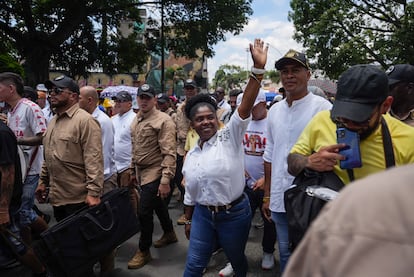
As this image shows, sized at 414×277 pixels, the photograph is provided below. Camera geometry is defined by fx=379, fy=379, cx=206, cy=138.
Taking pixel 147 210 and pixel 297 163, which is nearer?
pixel 297 163

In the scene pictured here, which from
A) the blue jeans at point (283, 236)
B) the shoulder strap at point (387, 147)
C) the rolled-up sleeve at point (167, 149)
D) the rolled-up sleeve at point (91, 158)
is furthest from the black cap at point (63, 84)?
the shoulder strap at point (387, 147)

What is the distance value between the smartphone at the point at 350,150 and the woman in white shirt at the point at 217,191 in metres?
1.03

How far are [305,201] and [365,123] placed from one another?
16.9 inches

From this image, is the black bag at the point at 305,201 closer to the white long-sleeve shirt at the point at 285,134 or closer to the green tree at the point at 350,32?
the white long-sleeve shirt at the point at 285,134

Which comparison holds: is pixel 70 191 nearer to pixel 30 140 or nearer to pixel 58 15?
pixel 30 140

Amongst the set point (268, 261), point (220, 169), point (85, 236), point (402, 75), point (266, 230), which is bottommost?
point (268, 261)

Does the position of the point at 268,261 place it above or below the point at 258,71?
below

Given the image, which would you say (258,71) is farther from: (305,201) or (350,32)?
(350,32)

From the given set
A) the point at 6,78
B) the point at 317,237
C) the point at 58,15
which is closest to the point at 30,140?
the point at 6,78

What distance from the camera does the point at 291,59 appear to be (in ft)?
9.04

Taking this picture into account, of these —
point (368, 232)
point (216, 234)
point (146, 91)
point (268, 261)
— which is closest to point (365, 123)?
point (368, 232)

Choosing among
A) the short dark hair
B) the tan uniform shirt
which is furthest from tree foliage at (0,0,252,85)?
the tan uniform shirt

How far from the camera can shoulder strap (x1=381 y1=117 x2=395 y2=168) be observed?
167 centimetres

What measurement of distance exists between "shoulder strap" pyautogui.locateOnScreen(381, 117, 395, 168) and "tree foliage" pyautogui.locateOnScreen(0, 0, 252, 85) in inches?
646
